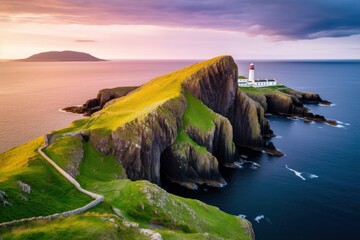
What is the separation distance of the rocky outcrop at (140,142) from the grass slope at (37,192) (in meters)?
16.6

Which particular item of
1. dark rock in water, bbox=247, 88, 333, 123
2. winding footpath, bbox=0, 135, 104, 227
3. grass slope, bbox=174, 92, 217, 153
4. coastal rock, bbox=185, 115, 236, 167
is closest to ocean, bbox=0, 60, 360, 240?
coastal rock, bbox=185, 115, 236, 167

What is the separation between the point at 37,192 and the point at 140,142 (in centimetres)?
3285

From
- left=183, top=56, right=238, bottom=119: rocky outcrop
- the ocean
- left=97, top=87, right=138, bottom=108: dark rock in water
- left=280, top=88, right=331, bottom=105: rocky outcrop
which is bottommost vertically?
the ocean

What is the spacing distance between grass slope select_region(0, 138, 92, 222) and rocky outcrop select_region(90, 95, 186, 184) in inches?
655

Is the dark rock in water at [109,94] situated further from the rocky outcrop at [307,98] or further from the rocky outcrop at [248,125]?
the rocky outcrop at [307,98]

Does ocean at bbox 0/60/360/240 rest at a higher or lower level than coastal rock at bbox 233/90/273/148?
lower

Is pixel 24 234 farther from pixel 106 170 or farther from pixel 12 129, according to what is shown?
pixel 12 129

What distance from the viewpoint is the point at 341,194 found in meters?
68.8

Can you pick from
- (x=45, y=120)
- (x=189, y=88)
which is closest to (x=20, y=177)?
(x=189, y=88)

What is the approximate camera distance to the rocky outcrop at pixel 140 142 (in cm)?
6906

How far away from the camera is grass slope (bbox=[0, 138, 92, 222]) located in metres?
33.4

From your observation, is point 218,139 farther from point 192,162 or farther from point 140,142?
point 140,142

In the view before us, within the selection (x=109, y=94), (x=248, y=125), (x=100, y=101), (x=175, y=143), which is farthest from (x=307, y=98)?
(x=175, y=143)

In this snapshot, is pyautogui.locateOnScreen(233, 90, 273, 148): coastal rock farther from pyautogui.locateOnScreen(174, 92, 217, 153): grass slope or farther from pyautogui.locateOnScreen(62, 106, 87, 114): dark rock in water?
pyautogui.locateOnScreen(62, 106, 87, 114): dark rock in water
